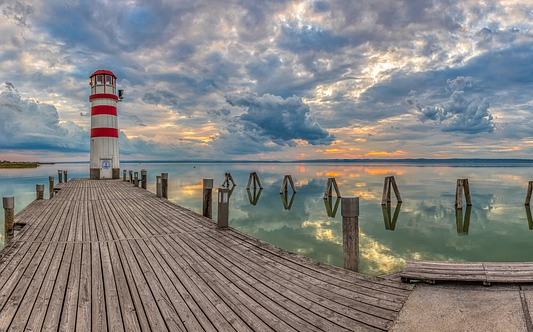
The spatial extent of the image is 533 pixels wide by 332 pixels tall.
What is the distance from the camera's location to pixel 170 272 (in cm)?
454

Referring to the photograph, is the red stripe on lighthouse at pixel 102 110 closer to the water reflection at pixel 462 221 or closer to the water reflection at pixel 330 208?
the water reflection at pixel 330 208

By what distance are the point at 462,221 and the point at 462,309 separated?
13946 mm

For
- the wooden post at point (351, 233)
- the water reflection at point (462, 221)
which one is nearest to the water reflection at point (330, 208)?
the water reflection at point (462, 221)

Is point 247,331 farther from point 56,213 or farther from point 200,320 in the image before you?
point 56,213

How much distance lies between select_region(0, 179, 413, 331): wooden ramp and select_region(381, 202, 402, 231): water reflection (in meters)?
9.46

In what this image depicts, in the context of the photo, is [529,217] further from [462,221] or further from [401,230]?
[401,230]

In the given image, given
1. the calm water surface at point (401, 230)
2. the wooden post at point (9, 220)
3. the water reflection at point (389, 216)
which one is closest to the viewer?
the wooden post at point (9, 220)

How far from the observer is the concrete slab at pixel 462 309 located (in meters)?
2.85

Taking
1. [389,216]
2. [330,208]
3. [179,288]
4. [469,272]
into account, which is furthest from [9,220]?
[389,216]

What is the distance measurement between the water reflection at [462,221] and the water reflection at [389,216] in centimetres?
266

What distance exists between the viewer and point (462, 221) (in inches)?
581

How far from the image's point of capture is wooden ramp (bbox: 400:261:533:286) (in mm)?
3584

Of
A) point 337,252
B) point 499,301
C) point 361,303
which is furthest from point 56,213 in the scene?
point 499,301

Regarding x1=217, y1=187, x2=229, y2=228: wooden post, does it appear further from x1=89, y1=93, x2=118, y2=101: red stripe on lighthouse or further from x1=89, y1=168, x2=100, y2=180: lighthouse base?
x1=89, y1=93, x2=118, y2=101: red stripe on lighthouse
